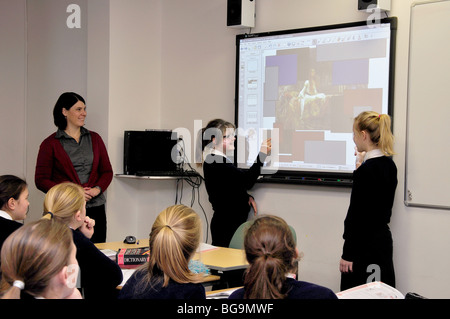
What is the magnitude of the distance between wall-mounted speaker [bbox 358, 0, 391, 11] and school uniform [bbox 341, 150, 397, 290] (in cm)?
112

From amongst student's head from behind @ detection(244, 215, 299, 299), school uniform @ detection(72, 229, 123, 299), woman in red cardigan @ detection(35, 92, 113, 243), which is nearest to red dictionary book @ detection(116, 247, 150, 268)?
school uniform @ detection(72, 229, 123, 299)

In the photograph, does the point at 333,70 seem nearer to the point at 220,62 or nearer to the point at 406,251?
the point at 220,62

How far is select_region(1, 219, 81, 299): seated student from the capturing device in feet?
5.39

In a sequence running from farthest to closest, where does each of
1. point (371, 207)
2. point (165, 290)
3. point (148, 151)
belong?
point (148, 151)
point (371, 207)
point (165, 290)

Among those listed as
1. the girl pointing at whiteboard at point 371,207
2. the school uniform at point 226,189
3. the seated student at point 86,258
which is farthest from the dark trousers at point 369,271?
the seated student at point 86,258

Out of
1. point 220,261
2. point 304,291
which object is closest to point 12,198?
point 220,261

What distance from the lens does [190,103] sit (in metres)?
5.34

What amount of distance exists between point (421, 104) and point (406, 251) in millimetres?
1071

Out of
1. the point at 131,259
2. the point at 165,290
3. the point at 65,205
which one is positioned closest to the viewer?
the point at 165,290

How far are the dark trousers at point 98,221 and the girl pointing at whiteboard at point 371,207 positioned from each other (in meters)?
2.16

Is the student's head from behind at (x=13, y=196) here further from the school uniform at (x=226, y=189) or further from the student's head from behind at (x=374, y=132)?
the student's head from behind at (x=374, y=132)

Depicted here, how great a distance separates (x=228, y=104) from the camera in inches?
199

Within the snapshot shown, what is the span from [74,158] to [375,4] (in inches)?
107

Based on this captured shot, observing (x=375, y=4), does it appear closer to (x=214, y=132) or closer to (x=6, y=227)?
(x=214, y=132)
